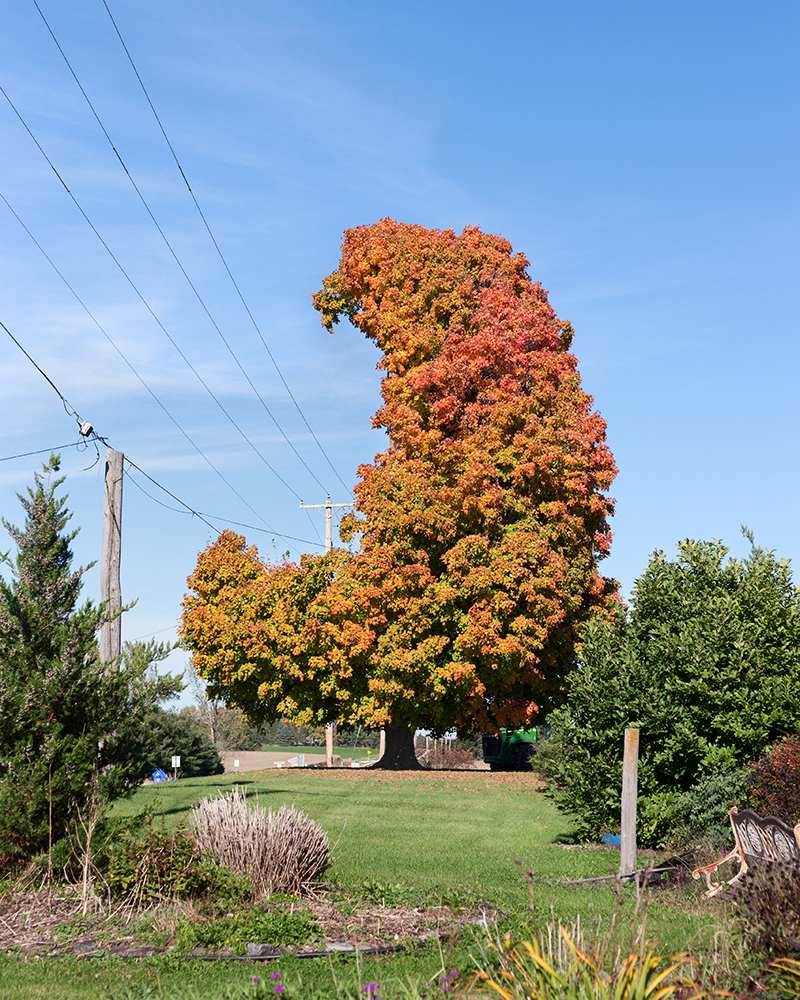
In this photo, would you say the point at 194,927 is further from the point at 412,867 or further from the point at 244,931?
the point at 412,867

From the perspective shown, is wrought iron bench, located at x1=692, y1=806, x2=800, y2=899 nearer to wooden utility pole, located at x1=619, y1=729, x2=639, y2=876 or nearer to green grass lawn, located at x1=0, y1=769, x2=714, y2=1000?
green grass lawn, located at x1=0, y1=769, x2=714, y2=1000

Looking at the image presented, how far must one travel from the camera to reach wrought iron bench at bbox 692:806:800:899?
22.0ft

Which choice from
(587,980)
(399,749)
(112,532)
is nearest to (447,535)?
(399,749)

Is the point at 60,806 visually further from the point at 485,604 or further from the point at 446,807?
the point at 485,604

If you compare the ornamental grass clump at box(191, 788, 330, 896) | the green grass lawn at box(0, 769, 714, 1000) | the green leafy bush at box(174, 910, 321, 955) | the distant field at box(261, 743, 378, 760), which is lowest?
the distant field at box(261, 743, 378, 760)

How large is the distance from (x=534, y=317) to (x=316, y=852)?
19865 mm

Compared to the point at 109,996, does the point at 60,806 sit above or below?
above

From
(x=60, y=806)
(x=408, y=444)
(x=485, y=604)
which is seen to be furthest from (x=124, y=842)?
(x=408, y=444)

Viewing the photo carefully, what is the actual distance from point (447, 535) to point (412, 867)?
517 inches

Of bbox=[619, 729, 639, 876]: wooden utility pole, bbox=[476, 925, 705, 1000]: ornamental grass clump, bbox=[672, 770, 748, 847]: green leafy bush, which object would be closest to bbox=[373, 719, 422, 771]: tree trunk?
bbox=[672, 770, 748, 847]: green leafy bush

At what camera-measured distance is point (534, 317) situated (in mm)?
25672

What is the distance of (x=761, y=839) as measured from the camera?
284 inches

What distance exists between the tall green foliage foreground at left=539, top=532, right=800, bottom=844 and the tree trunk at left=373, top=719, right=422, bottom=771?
1610 cm

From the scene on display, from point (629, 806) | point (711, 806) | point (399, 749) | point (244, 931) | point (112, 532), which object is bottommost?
point (399, 749)
